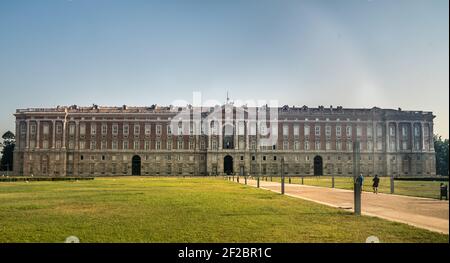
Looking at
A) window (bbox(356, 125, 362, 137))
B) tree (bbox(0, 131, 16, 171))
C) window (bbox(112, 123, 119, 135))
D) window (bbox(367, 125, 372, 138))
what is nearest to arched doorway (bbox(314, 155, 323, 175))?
window (bbox(356, 125, 362, 137))

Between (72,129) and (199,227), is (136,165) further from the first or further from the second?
(199,227)

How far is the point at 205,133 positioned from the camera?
9425 centimetres

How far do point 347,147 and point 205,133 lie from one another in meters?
29.4

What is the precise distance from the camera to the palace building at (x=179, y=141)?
301ft

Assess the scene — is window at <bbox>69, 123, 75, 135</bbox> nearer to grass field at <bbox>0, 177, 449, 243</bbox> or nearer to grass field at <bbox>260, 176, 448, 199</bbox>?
grass field at <bbox>260, 176, 448, 199</bbox>

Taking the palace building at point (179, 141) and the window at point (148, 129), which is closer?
the palace building at point (179, 141)

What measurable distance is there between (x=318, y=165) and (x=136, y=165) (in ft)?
126

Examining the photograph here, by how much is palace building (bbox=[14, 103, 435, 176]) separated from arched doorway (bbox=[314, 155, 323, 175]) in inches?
8.3

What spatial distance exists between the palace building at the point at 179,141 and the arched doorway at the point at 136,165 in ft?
0.69

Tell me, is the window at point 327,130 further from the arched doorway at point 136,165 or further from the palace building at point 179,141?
the arched doorway at point 136,165

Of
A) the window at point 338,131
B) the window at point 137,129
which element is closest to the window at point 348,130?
the window at point 338,131

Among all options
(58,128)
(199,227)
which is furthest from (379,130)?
(58,128)

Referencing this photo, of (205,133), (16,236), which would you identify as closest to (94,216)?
(16,236)

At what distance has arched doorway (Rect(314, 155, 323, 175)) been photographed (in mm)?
93625
